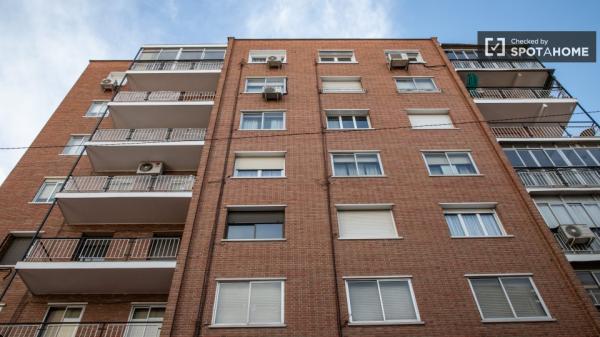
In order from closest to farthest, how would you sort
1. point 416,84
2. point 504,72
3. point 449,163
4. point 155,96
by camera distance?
point 449,163 → point 155,96 → point 416,84 → point 504,72

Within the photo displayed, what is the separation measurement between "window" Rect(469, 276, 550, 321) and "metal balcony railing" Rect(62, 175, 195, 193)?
9585mm

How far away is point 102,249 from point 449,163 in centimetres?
1235

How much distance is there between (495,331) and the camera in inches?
367

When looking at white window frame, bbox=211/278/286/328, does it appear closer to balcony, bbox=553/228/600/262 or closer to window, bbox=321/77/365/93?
balcony, bbox=553/228/600/262

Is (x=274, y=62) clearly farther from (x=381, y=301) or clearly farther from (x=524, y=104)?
(x=381, y=301)

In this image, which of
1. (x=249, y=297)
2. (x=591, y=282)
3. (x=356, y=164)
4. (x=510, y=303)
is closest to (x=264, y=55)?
(x=356, y=164)

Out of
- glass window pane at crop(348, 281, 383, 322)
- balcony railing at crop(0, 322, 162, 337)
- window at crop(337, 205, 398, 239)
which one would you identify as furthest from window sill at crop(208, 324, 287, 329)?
window at crop(337, 205, 398, 239)

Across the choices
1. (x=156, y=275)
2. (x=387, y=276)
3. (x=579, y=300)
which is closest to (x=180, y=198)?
(x=156, y=275)

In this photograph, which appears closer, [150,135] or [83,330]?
[83,330]

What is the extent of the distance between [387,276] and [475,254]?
2656 mm

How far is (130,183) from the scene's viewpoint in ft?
48.0

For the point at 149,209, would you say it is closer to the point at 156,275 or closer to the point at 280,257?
the point at 156,275

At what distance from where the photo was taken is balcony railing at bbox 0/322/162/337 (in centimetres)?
1104

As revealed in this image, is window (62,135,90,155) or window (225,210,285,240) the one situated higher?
window (62,135,90,155)
